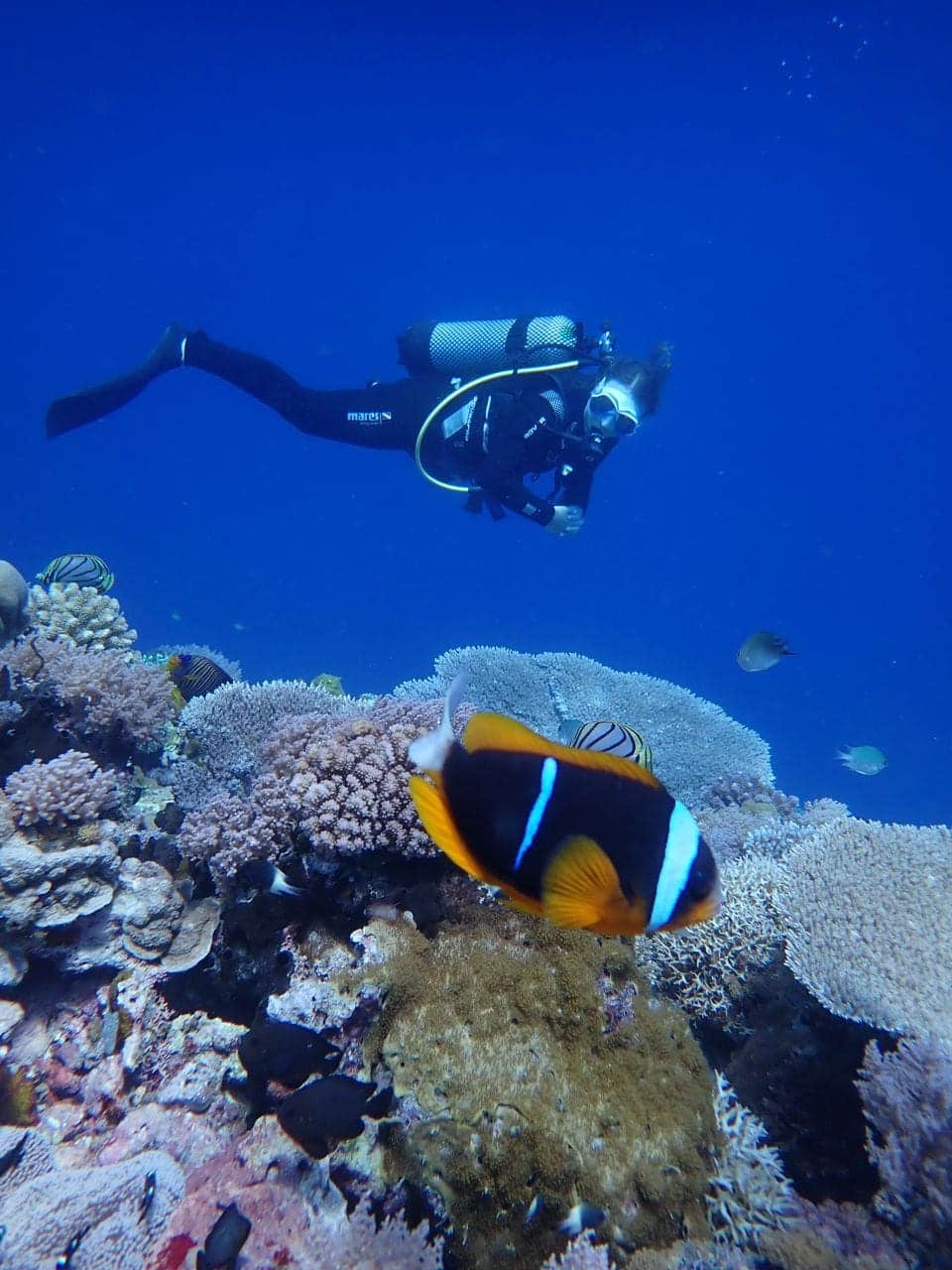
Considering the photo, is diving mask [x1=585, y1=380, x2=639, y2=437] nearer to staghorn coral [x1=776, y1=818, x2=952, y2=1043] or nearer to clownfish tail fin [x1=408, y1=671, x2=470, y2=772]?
staghorn coral [x1=776, y1=818, x2=952, y2=1043]

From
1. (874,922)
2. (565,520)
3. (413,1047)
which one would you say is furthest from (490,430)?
(413,1047)

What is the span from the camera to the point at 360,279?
291 feet

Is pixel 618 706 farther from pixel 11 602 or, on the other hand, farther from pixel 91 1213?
pixel 91 1213

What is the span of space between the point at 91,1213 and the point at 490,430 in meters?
8.22

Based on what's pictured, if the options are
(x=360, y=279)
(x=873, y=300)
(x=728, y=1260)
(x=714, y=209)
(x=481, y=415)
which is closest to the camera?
(x=728, y=1260)

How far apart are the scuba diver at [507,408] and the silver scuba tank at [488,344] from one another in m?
0.01

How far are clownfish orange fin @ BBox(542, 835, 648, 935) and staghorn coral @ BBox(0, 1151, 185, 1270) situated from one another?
2.45 meters

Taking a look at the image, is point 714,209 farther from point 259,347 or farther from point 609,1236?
point 609,1236

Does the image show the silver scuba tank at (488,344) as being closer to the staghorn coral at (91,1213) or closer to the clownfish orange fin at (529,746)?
the clownfish orange fin at (529,746)

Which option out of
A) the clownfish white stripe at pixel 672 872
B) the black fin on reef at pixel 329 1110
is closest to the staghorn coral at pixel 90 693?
the black fin on reef at pixel 329 1110

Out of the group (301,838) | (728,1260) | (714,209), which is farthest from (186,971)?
(714,209)

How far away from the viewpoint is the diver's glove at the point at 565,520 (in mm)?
8672

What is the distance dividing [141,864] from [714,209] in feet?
252

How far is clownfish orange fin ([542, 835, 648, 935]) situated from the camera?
4.01 ft
